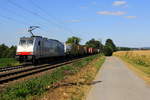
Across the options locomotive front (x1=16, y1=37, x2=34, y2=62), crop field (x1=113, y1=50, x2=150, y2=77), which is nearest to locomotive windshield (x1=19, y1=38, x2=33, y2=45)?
locomotive front (x1=16, y1=37, x2=34, y2=62)

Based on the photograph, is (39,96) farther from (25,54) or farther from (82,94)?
(25,54)

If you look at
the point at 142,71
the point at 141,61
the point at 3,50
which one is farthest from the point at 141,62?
the point at 3,50

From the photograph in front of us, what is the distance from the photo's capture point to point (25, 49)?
28.1m

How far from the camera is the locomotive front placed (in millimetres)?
27345

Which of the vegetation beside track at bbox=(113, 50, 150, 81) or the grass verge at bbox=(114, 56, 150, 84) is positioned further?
the vegetation beside track at bbox=(113, 50, 150, 81)

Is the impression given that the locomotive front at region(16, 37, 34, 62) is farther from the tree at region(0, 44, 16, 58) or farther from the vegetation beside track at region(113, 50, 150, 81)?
the tree at region(0, 44, 16, 58)

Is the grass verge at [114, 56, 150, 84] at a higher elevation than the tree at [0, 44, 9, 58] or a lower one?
lower

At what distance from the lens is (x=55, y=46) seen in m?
37.6

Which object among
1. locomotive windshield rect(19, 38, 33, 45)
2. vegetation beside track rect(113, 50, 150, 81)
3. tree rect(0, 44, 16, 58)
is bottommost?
vegetation beside track rect(113, 50, 150, 81)

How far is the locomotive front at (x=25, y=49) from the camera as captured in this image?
1077 inches

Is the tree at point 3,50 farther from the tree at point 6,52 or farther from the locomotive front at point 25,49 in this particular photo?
the locomotive front at point 25,49

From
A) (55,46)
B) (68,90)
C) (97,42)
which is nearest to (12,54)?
(55,46)

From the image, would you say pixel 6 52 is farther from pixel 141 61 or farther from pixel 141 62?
pixel 141 62

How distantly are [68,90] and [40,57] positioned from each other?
1929cm
